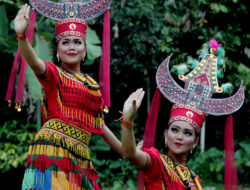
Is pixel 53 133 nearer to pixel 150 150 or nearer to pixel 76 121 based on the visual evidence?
pixel 76 121

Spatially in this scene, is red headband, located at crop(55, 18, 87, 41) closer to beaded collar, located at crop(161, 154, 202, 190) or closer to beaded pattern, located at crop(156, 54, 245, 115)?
beaded pattern, located at crop(156, 54, 245, 115)

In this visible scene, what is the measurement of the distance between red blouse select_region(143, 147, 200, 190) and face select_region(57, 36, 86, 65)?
0.94 metres

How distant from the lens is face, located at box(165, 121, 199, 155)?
153 inches

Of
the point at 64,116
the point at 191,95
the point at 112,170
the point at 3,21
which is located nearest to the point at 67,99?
the point at 64,116

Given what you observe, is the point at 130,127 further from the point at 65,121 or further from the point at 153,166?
the point at 65,121

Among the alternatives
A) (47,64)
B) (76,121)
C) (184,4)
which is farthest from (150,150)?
(184,4)

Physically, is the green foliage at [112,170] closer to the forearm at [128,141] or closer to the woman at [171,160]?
the woman at [171,160]

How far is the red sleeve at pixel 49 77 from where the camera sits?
367cm

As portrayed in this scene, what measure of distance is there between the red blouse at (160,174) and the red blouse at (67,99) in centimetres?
55

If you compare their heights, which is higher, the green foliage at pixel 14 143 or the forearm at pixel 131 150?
the green foliage at pixel 14 143

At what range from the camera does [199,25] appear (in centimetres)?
867

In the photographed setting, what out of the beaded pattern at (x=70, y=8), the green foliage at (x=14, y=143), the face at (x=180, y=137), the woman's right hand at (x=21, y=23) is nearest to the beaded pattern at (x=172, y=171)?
the face at (x=180, y=137)

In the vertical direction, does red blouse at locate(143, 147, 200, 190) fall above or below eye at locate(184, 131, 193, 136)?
below

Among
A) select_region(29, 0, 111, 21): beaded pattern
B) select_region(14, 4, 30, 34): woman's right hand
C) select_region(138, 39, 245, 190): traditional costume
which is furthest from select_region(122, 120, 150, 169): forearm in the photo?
select_region(29, 0, 111, 21): beaded pattern
